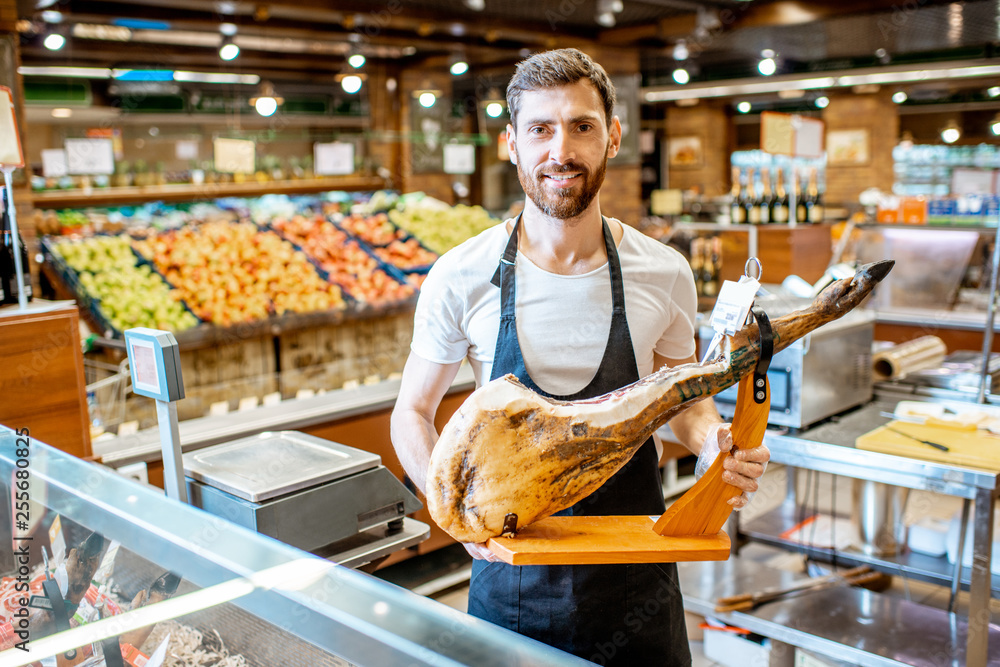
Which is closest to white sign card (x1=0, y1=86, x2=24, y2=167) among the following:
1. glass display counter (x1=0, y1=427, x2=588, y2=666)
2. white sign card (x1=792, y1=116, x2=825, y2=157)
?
glass display counter (x1=0, y1=427, x2=588, y2=666)

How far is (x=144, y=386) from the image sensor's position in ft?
4.88

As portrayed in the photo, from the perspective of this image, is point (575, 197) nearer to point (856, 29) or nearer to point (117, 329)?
point (117, 329)

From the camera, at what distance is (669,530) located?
1.25 m

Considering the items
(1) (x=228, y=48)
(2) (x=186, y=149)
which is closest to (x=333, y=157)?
(1) (x=228, y=48)

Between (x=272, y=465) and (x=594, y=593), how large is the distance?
0.73 metres

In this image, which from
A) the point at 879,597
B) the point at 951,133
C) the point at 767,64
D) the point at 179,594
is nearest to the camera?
the point at 179,594

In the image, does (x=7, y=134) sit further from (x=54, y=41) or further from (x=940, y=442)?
(x=54, y=41)

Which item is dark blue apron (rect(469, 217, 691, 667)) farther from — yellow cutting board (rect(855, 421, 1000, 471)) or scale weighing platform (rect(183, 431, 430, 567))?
yellow cutting board (rect(855, 421, 1000, 471))

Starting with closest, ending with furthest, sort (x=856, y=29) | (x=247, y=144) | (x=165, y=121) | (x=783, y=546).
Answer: (x=783, y=546), (x=247, y=144), (x=856, y=29), (x=165, y=121)

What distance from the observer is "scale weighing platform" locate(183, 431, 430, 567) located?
5.15 feet

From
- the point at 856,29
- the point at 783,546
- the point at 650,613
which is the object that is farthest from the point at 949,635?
the point at 856,29

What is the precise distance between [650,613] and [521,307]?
0.68m

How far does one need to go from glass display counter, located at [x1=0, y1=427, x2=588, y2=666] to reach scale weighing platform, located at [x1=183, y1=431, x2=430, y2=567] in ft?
0.89

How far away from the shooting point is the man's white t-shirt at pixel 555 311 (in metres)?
1.59
